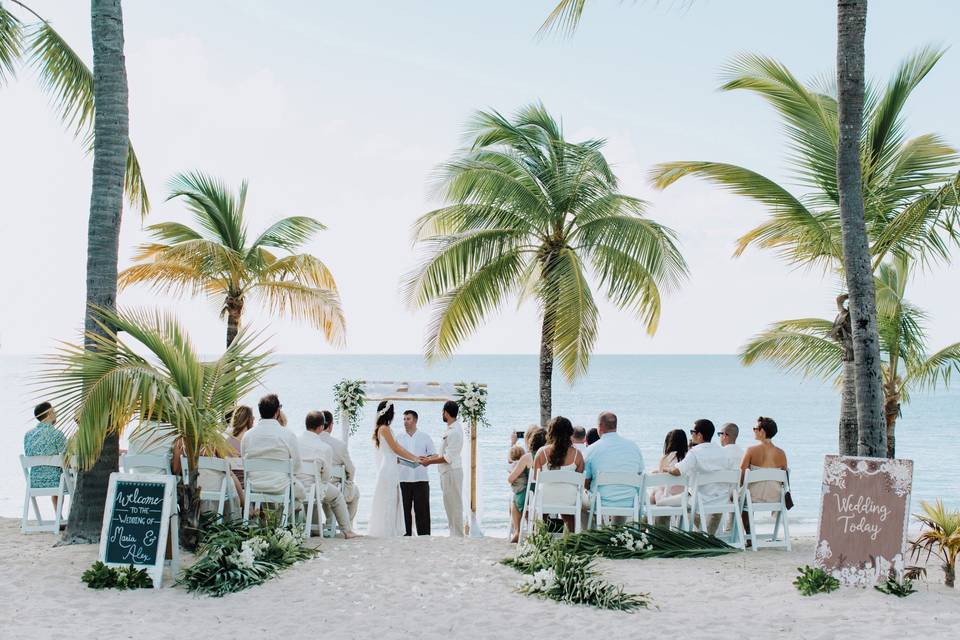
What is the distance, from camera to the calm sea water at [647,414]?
28672 millimetres

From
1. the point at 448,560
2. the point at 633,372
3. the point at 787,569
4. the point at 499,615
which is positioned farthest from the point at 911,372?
the point at 633,372

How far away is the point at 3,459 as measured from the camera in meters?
35.2

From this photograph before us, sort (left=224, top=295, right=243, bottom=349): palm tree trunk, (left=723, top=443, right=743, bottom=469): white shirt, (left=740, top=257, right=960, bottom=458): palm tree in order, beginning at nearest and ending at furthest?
(left=723, top=443, right=743, bottom=469): white shirt
(left=740, top=257, right=960, bottom=458): palm tree
(left=224, top=295, right=243, bottom=349): palm tree trunk

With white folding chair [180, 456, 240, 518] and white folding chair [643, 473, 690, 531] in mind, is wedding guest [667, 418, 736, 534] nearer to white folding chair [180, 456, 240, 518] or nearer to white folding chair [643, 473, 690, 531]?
white folding chair [643, 473, 690, 531]

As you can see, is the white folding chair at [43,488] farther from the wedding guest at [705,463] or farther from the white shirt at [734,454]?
the white shirt at [734,454]

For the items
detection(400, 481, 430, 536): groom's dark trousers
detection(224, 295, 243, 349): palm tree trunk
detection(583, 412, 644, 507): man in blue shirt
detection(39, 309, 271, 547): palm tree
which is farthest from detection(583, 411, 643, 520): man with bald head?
detection(224, 295, 243, 349): palm tree trunk

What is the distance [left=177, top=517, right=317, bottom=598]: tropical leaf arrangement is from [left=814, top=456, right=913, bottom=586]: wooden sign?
4.70 m

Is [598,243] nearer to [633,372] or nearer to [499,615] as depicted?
[499,615]

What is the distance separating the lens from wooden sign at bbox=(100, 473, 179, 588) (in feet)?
23.9

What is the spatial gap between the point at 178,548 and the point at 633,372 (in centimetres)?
11385

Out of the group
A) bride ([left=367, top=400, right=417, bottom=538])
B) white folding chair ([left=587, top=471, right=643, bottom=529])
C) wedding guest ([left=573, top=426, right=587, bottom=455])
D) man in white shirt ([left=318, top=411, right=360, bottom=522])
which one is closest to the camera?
white folding chair ([left=587, top=471, right=643, bottom=529])

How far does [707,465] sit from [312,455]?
4.29 meters

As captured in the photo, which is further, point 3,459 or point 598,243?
point 3,459

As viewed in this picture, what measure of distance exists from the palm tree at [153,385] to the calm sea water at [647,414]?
0.45 meters
